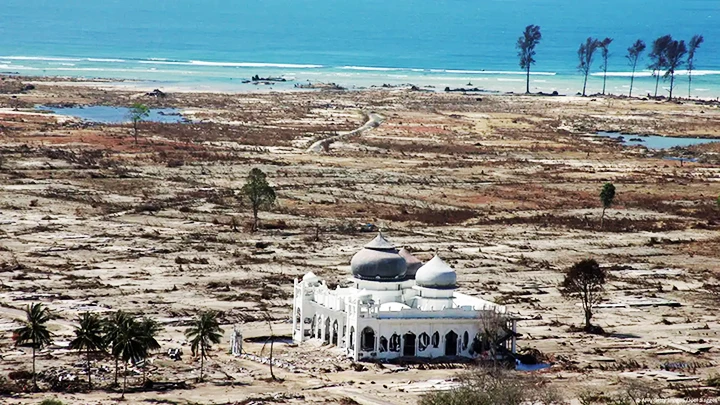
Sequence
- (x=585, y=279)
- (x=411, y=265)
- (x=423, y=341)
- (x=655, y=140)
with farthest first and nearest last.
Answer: (x=655, y=140)
(x=585, y=279)
(x=411, y=265)
(x=423, y=341)

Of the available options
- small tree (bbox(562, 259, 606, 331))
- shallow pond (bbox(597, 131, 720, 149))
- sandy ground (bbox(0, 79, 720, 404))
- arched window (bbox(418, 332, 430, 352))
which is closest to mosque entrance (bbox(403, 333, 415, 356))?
arched window (bbox(418, 332, 430, 352))

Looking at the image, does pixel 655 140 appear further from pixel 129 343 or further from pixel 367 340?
pixel 129 343

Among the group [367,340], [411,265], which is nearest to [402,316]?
[367,340]

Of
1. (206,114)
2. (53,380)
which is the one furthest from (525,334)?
(206,114)

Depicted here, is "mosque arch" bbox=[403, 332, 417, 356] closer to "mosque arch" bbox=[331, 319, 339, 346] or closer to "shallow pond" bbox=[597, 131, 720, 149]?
"mosque arch" bbox=[331, 319, 339, 346]

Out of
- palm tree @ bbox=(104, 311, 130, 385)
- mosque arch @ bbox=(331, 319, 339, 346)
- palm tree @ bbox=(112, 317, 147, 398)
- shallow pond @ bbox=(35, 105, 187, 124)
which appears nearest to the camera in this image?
palm tree @ bbox=(112, 317, 147, 398)
